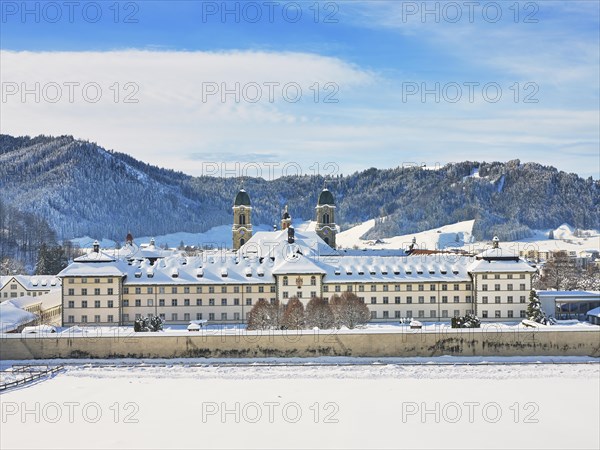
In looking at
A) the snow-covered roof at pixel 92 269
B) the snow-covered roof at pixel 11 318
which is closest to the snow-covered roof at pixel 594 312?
the snow-covered roof at pixel 92 269

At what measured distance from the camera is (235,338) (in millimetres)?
45469

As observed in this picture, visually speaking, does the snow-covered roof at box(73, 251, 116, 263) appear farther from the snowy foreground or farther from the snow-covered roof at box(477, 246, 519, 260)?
the snow-covered roof at box(477, 246, 519, 260)

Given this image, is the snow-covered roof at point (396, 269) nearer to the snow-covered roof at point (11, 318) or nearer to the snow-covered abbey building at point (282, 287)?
the snow-covered abbey building at point (282, 287)

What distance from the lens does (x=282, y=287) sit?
57.6 metres

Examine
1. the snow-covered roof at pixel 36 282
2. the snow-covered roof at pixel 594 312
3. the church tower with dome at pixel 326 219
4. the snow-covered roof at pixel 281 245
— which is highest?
the church tower with dome at pixel 326 219

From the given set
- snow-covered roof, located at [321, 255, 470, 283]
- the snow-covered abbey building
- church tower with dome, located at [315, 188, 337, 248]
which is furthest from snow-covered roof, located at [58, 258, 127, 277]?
church tower with dome, located at [315, 188, 337, 248]

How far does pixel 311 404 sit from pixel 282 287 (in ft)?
77.7

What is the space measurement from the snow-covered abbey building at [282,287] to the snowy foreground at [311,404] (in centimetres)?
1289

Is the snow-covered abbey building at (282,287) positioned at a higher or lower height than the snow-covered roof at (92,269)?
lower

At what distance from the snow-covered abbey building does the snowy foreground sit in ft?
42.3

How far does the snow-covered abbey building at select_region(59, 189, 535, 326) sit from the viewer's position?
5703cm

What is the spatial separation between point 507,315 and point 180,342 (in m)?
27.0

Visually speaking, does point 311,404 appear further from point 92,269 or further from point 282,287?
point 92,269

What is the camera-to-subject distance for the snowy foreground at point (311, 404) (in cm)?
2886
